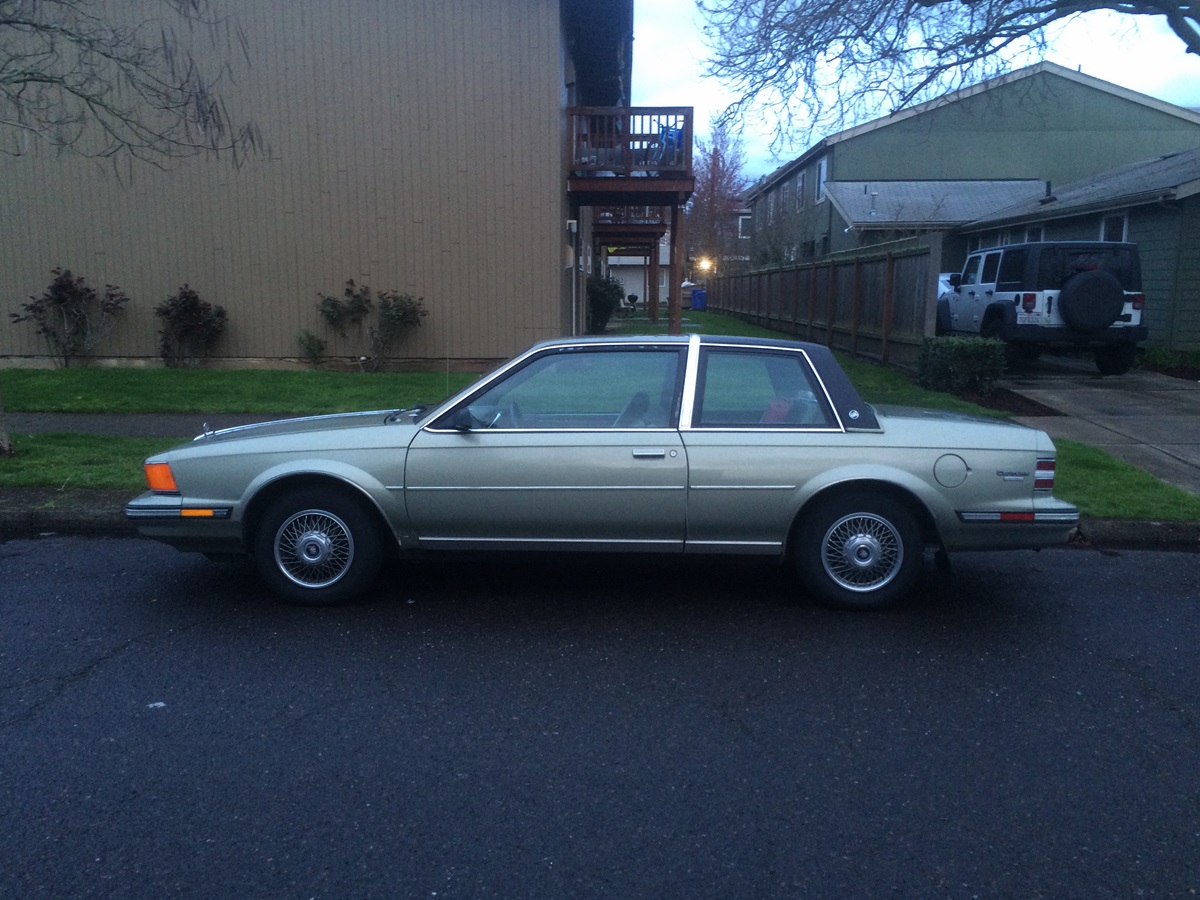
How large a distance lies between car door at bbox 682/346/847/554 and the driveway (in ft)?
14.8

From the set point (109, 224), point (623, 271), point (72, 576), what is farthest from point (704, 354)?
point (623, 271)

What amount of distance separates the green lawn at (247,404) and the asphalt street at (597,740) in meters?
1.95

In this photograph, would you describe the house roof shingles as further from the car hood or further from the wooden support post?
the car hood

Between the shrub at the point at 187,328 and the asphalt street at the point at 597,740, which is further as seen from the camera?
the shrub at the point at 187,328

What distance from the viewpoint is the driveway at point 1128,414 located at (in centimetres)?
993

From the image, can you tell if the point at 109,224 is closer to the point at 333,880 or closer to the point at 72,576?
the point at 72,576

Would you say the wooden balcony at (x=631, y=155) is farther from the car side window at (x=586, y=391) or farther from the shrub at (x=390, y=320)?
the car side window at (x=586, y=391)

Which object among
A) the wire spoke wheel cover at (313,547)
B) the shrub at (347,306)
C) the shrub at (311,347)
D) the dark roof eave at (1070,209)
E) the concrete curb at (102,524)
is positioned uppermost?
the dark roof eave at (1070,209)

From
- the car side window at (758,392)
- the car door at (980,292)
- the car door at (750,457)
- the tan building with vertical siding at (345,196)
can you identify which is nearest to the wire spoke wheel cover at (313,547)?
the car door at (750,457)

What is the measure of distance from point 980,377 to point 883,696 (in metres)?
9.68

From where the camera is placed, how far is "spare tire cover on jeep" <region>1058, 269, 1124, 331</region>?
15391mm

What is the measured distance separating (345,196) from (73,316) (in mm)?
4348

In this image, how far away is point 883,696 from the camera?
4.70 meters

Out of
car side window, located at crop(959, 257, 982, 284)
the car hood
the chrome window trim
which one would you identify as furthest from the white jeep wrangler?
the car hood
